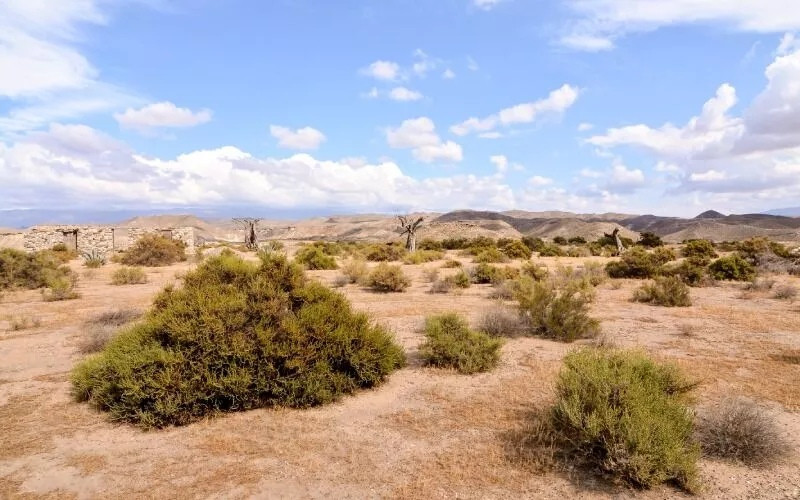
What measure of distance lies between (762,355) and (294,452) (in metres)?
8.66

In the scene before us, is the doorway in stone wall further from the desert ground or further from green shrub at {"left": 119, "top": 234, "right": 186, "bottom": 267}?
the desert ground

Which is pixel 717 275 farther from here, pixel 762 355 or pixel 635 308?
pixel 762 355

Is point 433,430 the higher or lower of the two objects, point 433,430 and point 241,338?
the lower

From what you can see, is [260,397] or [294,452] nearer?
[294,452]

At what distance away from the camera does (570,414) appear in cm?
521

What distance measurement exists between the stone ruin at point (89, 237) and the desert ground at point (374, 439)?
34598 mm

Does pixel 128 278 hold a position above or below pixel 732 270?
below

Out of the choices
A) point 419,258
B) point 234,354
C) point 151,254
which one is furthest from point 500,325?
point 151,254

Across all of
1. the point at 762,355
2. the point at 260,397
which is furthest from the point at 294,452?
the point at 762,355

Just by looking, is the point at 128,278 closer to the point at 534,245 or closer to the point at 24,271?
the point at 24,271

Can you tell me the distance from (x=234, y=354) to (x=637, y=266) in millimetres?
19970

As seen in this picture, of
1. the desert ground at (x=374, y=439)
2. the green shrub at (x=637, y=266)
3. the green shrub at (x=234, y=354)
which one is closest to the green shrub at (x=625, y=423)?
the desert ground at (x=374, y=439)

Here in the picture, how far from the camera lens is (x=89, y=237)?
4244 cm

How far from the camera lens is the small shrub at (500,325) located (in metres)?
11.2
